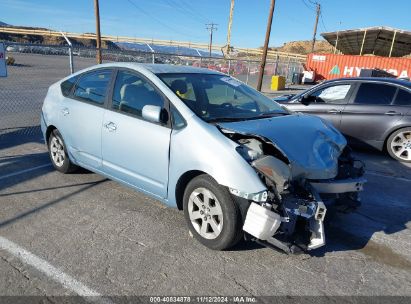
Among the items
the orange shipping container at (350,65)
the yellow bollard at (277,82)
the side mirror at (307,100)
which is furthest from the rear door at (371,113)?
the orange shipping container at (350,65)

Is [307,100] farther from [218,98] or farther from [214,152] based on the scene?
[214,152]

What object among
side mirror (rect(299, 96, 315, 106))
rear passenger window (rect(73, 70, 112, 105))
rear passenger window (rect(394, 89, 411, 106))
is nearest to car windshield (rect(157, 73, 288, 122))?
rear passenger window (rect(73, 70, 112, 105))

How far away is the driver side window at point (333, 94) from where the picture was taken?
742cm

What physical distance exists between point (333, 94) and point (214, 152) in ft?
17.1

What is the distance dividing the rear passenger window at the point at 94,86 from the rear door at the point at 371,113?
482 centimetres

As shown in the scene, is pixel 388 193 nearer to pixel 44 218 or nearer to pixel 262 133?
pixel 262 133

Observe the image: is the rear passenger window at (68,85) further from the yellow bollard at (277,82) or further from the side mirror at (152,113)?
the yellow bollard at (277,82)

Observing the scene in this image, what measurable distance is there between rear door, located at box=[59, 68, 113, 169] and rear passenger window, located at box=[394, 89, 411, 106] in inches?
211

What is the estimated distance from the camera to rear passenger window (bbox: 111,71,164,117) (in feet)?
12.8

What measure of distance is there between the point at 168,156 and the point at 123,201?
1.17 m

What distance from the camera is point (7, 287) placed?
2740mm

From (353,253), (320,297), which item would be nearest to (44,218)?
(320,297)

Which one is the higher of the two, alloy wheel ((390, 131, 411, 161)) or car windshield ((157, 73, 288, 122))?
car windshield ((157, 73, 288, 122))

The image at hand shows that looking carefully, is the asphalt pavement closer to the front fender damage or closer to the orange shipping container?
the front fender damage
